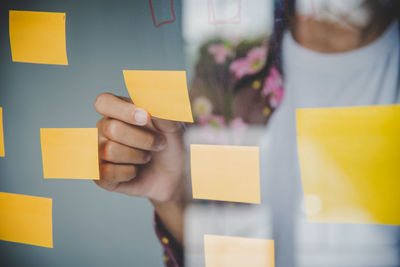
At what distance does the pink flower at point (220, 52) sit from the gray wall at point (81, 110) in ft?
0.22

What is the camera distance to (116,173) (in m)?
0.70

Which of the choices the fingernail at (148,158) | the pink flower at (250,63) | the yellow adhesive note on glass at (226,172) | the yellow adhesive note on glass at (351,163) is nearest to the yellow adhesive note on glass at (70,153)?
the fingernail at (148,158)

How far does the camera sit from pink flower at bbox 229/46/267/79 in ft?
1.89

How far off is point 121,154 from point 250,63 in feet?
1.19

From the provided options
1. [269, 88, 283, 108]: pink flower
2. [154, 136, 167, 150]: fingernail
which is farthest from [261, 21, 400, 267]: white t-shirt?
[154, 136, 167, 150]: fingernail

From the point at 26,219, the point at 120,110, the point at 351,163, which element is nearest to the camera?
the point at 351,163

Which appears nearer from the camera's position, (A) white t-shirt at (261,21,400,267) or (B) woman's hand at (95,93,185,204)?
(A) white t-shirt at (261,21,400,267)

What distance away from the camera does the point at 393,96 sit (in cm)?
53

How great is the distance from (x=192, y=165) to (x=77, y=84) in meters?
0.35

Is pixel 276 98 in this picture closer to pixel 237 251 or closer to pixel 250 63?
pixel 250 63

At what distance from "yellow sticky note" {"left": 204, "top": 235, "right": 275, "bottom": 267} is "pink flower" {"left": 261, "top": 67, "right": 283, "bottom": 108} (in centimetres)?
30

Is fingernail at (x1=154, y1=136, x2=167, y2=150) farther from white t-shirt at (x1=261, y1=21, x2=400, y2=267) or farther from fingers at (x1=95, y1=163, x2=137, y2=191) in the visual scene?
white t-shirt at (x1=261, y1=21, x2=400, y2=267)

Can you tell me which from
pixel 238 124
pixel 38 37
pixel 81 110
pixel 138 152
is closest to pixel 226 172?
pixel 238 124

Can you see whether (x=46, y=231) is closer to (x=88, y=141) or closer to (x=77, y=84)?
(x=88, y=141)
